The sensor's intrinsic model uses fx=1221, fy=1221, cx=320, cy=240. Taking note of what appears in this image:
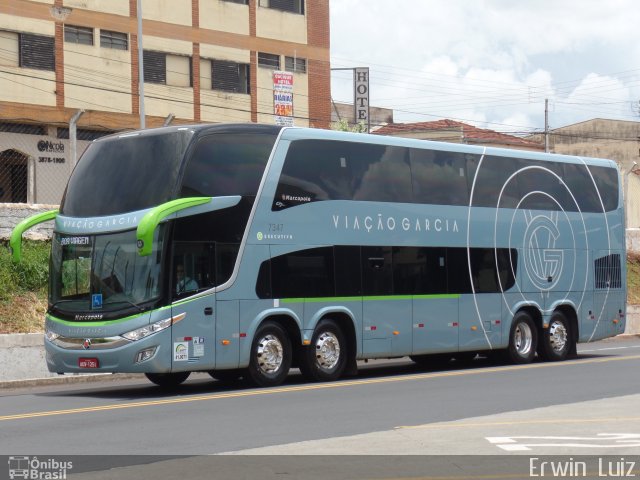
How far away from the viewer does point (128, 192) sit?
18391 millimetres

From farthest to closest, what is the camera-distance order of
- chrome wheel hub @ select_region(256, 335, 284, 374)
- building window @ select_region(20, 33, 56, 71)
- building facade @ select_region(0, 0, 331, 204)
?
building facade @ select_region(0, 0, 331, 204) → building window @ select_region(20, 33, 56, 71) → chrome wheel hub @ select_region(256, 335, 284, 374)

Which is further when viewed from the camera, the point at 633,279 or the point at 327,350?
the point at 633,279

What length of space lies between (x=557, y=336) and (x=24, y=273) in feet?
37.8

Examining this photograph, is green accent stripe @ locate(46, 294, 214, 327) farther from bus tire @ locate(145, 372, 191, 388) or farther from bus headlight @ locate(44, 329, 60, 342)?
bus tire @ locate(145, 372, 191, 388)

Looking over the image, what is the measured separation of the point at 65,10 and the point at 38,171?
18.2 feet

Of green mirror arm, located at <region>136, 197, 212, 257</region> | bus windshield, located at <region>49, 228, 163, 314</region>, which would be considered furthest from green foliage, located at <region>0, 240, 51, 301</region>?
green mirror arm, located at <region>136, 197, 212, 257</region>

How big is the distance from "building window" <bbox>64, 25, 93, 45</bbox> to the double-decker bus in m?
21.1

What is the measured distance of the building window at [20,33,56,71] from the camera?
40469 millimetres

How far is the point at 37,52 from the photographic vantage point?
40.8 meters

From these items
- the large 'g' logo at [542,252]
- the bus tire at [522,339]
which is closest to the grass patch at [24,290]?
the bus tire at [522,339]

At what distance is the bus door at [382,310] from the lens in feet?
70.0

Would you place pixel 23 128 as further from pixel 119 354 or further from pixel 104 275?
pixel 119 354

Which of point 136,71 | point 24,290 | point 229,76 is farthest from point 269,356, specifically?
point 229,76

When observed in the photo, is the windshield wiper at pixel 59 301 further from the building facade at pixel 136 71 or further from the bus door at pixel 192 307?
the building facade at pixel 136 71
